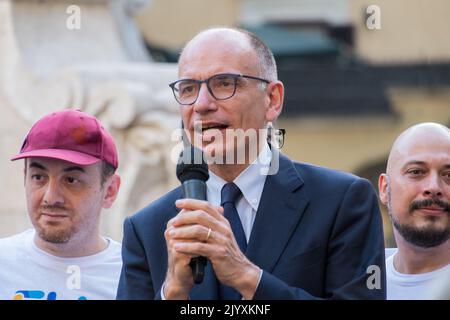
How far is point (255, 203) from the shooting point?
4.98m

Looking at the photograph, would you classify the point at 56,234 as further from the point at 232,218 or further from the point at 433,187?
the point at 433,187

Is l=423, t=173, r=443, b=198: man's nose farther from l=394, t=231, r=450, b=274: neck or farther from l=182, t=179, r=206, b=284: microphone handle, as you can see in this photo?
l=182, t=179, r=206, b=284: microphone handle

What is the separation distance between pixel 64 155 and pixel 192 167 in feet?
3.40

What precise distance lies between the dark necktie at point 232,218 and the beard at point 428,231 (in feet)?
3.45

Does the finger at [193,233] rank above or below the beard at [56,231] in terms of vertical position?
below

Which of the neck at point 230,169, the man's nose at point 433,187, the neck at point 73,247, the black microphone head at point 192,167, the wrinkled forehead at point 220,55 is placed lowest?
the neck at point 73,247

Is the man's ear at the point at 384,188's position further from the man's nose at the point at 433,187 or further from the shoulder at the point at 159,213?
the shoulder at the point at 159,213

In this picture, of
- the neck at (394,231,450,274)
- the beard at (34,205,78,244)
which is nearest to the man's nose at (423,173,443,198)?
the neck at (394,231,450,274)

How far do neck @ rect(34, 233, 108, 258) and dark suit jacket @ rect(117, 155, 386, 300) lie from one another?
2.40ft

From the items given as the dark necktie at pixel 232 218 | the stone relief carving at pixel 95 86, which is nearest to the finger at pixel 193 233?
the dark necktie at pixel 232 218

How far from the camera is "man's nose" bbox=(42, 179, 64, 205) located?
5.59 m

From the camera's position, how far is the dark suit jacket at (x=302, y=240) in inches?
189

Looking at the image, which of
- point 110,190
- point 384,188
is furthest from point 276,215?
point 384,188
